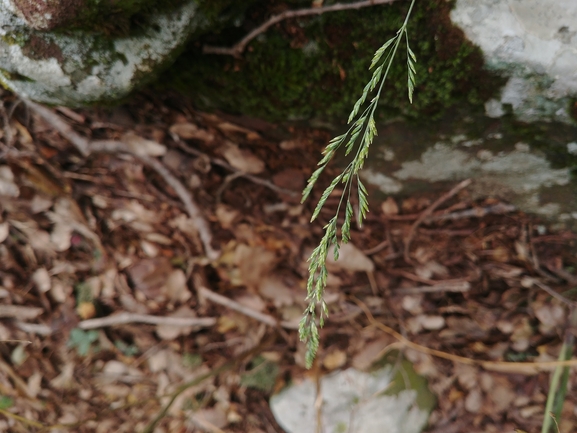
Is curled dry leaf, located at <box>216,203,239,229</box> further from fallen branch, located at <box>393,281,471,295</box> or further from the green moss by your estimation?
fallen branch, located at <box>393,281,471,295</box>

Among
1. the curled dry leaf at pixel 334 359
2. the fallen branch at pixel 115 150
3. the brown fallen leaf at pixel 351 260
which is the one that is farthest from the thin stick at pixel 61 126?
the curled dry leaf at pixel 334 359

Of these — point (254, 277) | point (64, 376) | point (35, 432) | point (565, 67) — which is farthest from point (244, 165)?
point (35, 432)

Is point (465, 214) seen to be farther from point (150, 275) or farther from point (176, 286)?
point (150, 275)

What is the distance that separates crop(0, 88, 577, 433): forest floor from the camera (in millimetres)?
2010

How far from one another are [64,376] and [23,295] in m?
0.55

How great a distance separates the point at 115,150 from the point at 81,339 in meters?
1.16

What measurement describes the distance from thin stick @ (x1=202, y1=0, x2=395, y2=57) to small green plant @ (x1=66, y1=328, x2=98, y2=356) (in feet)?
5.86

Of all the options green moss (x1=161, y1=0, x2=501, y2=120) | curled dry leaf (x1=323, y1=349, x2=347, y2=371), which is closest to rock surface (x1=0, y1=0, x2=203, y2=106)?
green moss (x1=161, y1=0, x2=501, y2=120)

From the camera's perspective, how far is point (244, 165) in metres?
2.09

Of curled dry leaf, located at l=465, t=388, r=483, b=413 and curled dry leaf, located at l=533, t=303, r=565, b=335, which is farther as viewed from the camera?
curled dry leaf, located at l=465, t=388, r=483, b=413

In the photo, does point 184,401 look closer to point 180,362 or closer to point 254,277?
point 180,362

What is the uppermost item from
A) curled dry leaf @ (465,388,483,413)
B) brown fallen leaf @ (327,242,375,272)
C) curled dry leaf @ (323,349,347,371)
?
brown fallen leaf @ (327,242,375,272)

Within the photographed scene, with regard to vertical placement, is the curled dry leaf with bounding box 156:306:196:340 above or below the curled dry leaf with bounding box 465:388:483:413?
above

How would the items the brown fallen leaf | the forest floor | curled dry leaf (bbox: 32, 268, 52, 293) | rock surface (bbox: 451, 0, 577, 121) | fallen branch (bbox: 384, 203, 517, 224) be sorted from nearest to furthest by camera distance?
rock surface (bbox: 451, 0, 577, 121), fallen branch (bbox: 384, 203, 517, 224), the forest floor, the brown fallen leaf, curled dry leaf (bbox: 32, 268, 52, 293)
